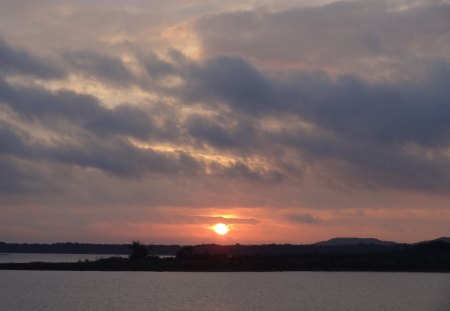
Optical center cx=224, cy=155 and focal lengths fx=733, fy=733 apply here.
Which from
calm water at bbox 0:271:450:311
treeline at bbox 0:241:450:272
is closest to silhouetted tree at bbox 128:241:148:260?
treeline at bbox 0:241:450:272

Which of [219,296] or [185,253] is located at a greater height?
[185,253]

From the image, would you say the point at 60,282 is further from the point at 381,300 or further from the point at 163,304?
the point at 381,300

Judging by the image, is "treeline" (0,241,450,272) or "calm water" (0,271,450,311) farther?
"treeline" (0,241,450,272)

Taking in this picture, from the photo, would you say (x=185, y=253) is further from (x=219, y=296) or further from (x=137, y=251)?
(x=219, y=296)

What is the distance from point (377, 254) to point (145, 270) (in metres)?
64.6

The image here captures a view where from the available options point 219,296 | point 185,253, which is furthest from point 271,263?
point 219,296

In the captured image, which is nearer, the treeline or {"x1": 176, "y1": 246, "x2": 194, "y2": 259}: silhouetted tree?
the treeline

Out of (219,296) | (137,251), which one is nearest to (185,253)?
(137,251)

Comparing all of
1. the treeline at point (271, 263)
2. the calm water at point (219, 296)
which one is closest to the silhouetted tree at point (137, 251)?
the treeline at point (271, 263)

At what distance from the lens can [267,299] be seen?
80.8m

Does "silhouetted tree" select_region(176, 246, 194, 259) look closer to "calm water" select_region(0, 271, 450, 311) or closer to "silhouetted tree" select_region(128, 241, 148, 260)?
"silhouetted tree" select_region(128, 241, 148, 260)

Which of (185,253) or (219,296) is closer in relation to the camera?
(219,296)

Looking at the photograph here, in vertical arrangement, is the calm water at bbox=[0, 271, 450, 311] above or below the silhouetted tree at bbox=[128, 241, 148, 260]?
below

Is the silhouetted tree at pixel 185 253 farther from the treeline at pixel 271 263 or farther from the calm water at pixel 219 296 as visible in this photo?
the calm water at pixel 219 296
